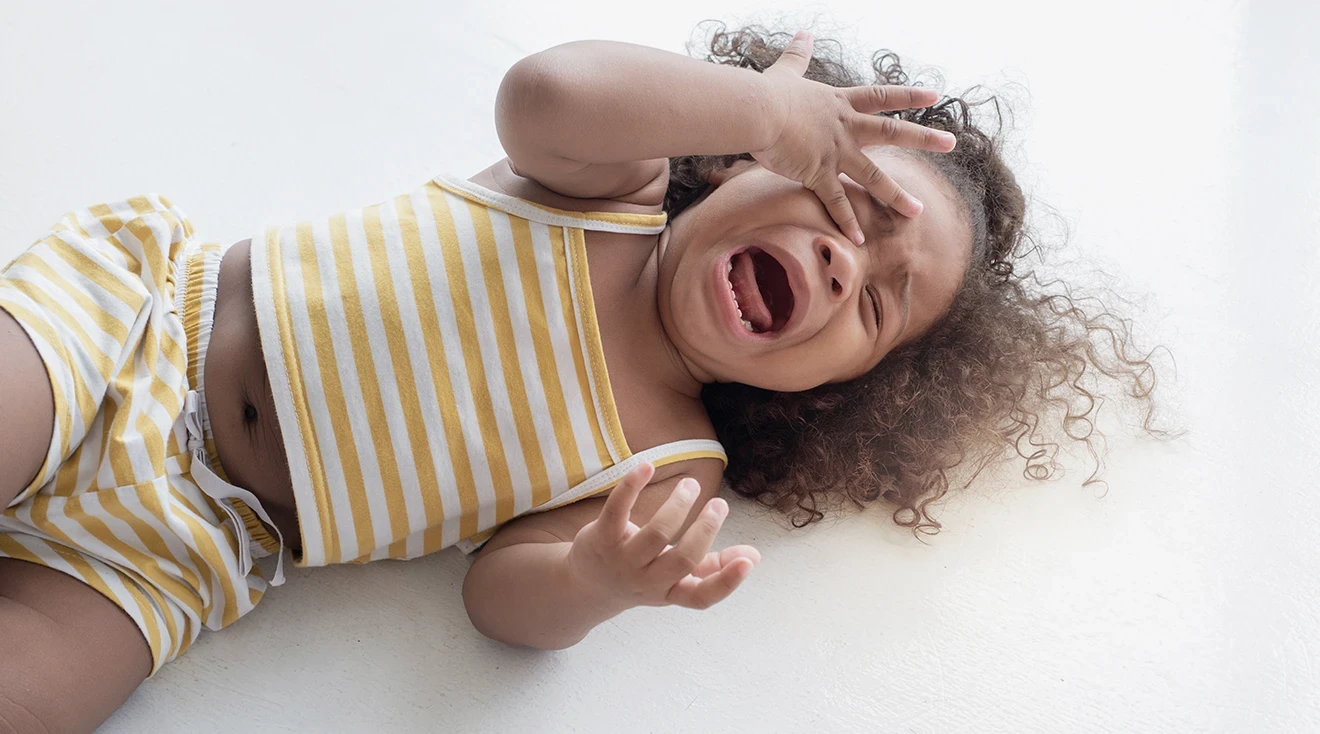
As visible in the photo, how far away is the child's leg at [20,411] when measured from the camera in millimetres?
799

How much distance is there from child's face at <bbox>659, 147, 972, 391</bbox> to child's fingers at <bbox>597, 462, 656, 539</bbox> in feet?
0.81

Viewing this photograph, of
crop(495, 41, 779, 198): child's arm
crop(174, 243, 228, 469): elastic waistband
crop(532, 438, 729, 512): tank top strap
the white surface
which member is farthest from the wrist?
crop(174, 243, 228, 469): elastic waistband

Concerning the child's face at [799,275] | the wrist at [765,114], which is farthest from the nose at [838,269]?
the wrist at [765,114]

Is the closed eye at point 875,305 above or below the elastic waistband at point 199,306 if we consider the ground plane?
below

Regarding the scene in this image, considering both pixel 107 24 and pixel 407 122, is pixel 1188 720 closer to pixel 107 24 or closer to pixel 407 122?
pixel 407 122

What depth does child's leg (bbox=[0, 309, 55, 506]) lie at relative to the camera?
0.80 m

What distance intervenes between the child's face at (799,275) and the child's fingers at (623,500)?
25 cm

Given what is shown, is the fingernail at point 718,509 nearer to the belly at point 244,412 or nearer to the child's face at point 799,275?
the child's face at point 799,275

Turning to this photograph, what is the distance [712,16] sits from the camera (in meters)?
1.51

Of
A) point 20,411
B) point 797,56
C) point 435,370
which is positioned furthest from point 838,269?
point 20,411

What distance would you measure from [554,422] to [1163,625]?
23.9 inches

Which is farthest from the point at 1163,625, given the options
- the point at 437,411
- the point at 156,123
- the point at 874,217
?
the point at 156,123

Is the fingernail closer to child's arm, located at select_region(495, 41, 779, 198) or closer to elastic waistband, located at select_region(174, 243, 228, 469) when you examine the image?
child's arm, located at select_region(495, 41, 779, 198)

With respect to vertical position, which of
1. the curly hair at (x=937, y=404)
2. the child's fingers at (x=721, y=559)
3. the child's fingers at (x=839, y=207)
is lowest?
the curly hair at (x=937, y=404)
